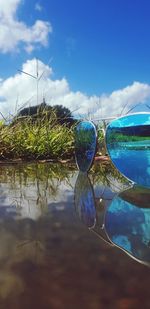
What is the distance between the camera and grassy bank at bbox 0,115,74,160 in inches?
152

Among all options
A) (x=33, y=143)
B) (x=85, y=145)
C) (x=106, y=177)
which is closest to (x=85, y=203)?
(x=106, y=177)

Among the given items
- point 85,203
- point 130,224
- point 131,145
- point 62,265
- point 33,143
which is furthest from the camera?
point 33,143

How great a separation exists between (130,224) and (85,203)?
0.36 m

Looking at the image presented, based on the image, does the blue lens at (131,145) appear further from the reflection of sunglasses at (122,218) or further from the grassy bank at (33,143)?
the grassy bank at (33,143)

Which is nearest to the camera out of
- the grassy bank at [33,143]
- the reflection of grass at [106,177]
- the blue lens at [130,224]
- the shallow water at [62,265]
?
the shallow water at [62,265]

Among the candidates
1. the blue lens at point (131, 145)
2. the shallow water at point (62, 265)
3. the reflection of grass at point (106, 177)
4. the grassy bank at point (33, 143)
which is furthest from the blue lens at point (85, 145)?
the grassy bank at point (33, 143)

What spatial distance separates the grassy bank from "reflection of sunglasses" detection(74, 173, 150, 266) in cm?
240

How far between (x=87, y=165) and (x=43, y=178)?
0.43m

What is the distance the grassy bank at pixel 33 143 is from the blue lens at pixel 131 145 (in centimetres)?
193

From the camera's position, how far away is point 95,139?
2318 millimetres

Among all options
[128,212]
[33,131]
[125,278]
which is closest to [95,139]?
[128,212]

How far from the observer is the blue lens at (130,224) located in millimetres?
737

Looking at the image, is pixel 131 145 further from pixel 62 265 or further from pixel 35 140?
pixel 35 140

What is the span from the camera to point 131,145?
188 centimetres
